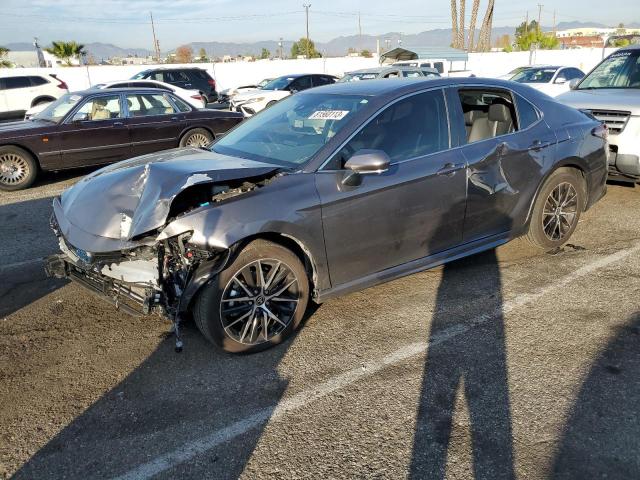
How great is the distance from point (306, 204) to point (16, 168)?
6.85 m

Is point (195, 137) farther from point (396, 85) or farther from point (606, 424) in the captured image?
point (606, 424)

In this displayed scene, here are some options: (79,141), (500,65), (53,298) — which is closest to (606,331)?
(53,298)

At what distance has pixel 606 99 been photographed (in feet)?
23.7

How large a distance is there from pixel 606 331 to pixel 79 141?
26.5ft

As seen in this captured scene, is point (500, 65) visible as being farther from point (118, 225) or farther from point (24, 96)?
point (118, 225)

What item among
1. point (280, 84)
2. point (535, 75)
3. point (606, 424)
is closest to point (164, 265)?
point (606, 424)

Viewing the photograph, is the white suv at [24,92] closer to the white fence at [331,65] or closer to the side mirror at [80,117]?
the side mirror at [80,117]

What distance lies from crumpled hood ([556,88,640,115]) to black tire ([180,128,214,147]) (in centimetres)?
614

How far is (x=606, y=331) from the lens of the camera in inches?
149

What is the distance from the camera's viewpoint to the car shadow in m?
2.62

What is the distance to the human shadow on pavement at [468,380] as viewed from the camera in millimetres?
2629

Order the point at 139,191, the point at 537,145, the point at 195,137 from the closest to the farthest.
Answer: the point at 139,191
the point at 537,145
the point at 195,137

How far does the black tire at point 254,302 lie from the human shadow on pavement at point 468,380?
0.98 m

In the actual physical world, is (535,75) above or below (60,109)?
below
